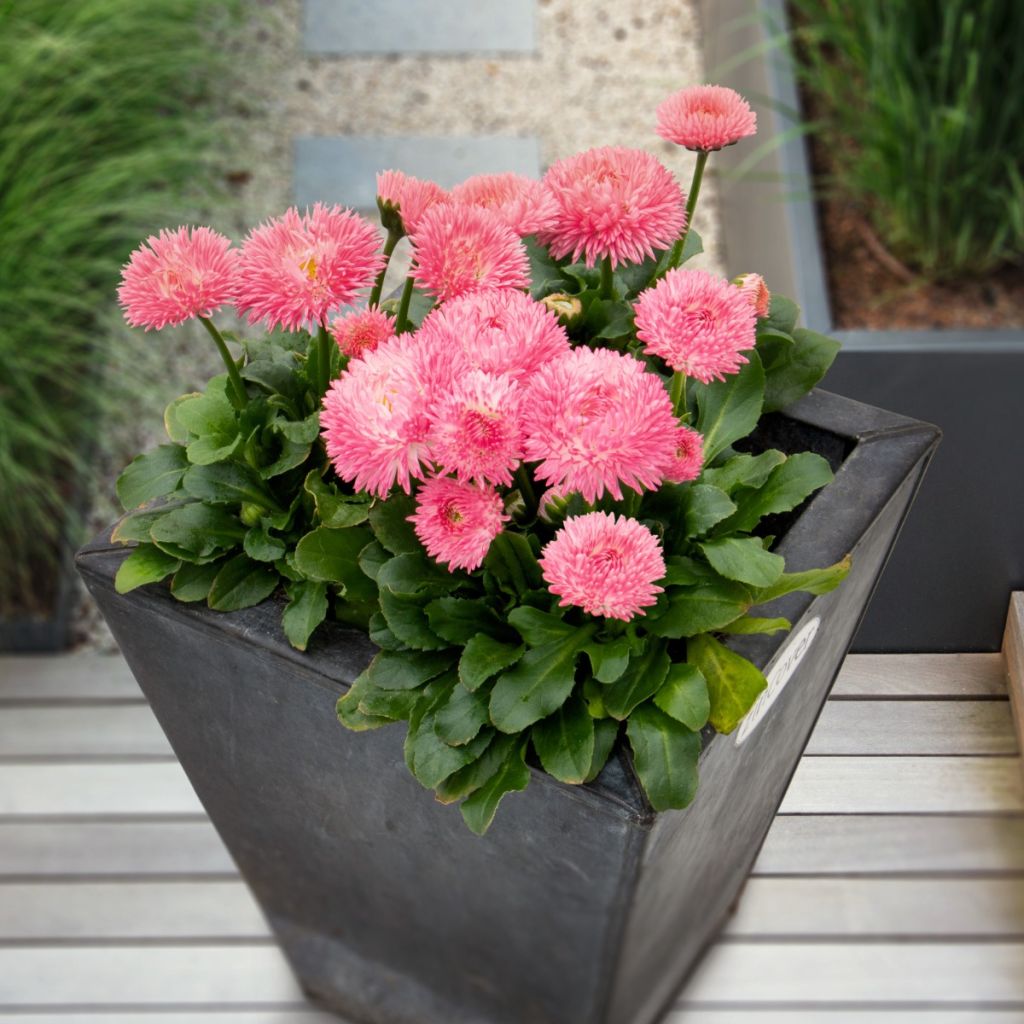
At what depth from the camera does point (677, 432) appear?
2.24 feet

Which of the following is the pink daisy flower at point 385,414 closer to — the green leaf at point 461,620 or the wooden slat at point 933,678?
the green leaf at point 461,620

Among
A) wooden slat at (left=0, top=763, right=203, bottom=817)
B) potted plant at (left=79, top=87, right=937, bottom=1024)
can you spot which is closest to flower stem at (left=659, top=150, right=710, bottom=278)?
potted plant at (left=79, top=87, right=937, bottom=1024)

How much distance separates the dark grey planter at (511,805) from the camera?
0.79 meters

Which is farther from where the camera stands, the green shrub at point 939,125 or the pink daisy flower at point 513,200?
the green shrub at point 939,125

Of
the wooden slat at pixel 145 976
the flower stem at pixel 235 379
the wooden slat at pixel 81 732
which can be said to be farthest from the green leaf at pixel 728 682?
the wooden slat at pixel 81 732

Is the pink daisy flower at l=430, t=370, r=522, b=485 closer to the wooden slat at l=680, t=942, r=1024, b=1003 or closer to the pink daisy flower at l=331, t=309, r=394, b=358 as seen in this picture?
the pink daisy flower at l=331, t=309, r=394, b=358

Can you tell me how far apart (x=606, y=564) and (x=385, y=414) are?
0.13 meters

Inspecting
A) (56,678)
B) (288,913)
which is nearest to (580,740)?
(288,913)

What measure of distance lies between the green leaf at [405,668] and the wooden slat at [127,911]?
28.8 inches

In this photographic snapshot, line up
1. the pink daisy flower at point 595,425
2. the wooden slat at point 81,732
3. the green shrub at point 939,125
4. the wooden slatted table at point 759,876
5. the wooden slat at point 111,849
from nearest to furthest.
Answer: the pink daisy flower at point 595,425, the wooden slatted table at point 759,876, the wooden slat at point 111,849, the wooden slat at point 81,732, the green shrub at point 939,125

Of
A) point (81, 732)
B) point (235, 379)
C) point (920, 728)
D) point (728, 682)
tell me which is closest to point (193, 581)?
point (235, 379)

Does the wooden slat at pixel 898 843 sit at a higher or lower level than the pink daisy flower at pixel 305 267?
lower

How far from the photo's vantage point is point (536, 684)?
2.39ft

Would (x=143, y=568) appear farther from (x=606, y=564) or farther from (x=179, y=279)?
(x=606, y=564)
